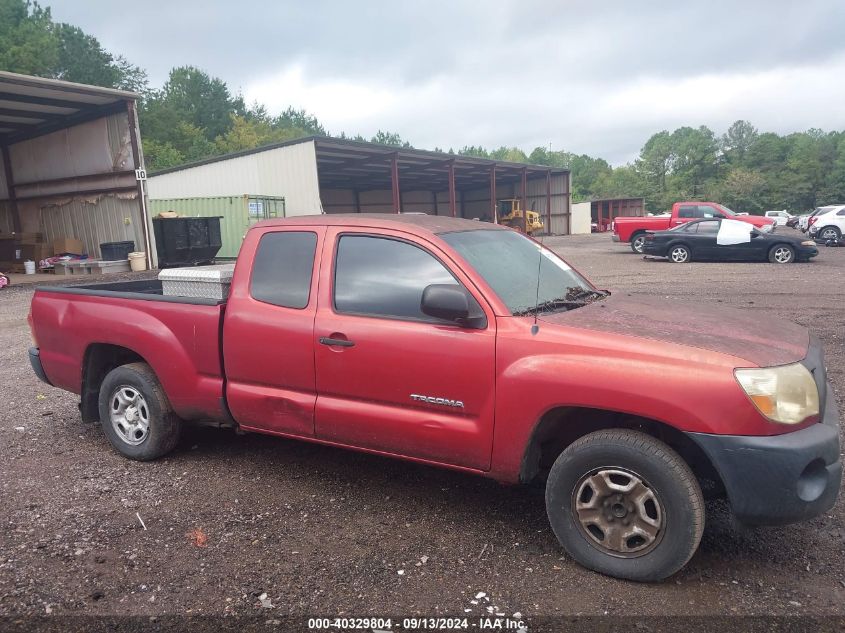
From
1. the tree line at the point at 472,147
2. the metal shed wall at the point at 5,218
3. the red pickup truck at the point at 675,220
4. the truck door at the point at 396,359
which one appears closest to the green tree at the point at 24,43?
the tree line at the point at 472,147

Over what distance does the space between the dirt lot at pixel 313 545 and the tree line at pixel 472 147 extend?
45338mm

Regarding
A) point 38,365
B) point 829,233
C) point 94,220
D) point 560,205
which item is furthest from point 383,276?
point 560,205

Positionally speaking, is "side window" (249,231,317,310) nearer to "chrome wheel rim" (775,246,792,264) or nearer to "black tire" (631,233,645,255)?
"chrome wheel rim" (775,246,792,264)

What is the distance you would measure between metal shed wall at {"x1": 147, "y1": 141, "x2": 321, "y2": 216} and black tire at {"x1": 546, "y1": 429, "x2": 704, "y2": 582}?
23.0m

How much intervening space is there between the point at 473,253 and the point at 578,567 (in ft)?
5.73

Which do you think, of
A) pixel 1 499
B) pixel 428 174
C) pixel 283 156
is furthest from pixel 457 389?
pixel 428 174

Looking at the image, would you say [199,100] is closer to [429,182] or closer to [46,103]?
[429,182]

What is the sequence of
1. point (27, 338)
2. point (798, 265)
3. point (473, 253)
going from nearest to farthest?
point (473, 253) → point (27, 338) → point (798, 265)

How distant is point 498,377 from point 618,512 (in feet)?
2.74

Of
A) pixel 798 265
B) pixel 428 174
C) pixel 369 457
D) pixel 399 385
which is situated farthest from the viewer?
pixel 428 174

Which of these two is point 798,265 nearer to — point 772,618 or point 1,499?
point 772,618

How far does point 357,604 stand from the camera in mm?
2764

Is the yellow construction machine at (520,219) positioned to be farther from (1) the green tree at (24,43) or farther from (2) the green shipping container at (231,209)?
(1) the green tree at (24,43)

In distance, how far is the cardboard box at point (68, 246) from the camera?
22.2 m
